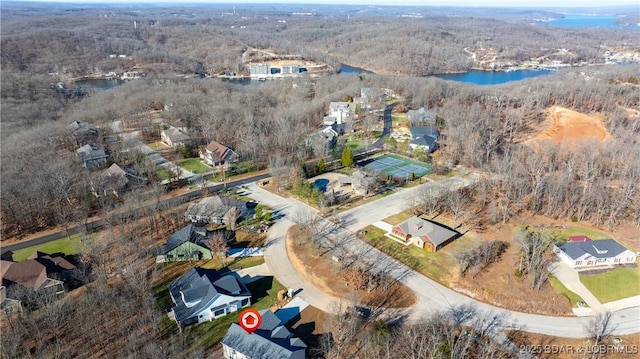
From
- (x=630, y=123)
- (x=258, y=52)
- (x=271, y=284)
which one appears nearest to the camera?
(x=271, y=284)

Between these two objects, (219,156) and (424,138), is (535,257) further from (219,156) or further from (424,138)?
(219,156)

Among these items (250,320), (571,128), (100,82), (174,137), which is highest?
(100,82)

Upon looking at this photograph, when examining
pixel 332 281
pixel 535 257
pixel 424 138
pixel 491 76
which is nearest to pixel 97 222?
pixel 332 281

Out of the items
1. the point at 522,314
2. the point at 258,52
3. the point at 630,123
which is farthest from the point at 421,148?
the point at 258,52

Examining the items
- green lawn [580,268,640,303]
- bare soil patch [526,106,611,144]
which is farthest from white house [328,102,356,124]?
green lawn [580,268,640,303]

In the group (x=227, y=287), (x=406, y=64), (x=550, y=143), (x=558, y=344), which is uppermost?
(x=406, y=64)

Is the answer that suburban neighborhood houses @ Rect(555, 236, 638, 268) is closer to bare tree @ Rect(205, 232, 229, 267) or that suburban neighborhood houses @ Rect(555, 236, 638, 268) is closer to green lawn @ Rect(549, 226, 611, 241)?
green lawn @ Rect(549, 226, 611, 241)

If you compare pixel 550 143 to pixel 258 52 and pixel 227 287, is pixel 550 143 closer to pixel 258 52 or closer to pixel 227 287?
pixel 227 287
